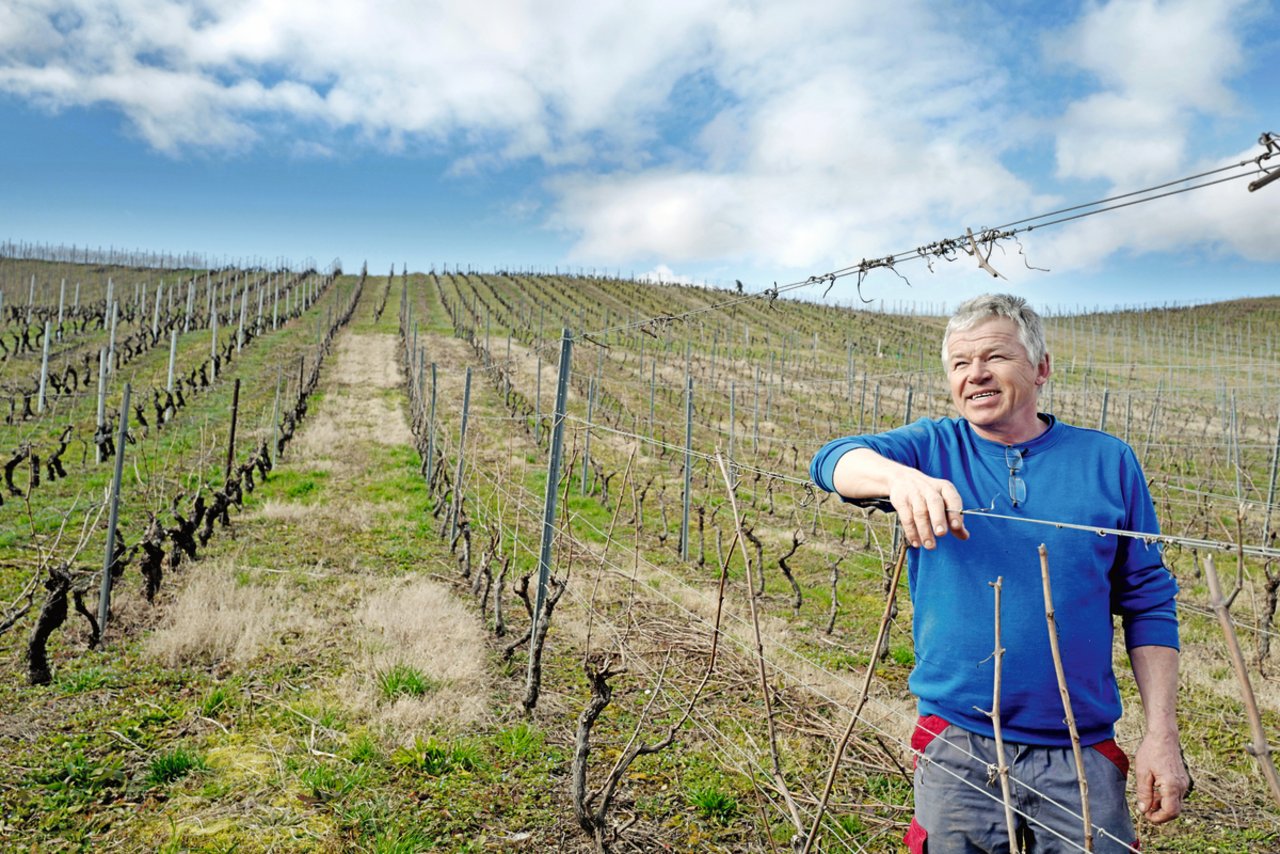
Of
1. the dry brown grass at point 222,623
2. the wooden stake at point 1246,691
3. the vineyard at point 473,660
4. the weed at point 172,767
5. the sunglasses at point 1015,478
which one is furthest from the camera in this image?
the dry brown grass at point 222,623

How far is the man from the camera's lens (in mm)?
1354

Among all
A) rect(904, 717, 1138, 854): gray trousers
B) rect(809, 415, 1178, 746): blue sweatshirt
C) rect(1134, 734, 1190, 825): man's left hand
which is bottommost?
rect(904, 717, 1138, 854): gray trousers

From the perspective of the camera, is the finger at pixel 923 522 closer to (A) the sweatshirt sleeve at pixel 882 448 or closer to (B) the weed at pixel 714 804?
(A) the sweatshirt sleeve at pixel 882 448

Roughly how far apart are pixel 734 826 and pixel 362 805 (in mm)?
1651

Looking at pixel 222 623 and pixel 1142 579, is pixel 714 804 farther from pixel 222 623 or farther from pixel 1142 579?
pixel 222 623

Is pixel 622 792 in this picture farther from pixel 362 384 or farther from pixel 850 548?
pixel 362 384

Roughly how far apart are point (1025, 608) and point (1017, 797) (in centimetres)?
40

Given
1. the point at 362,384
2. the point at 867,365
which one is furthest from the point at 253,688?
the point at 867,365

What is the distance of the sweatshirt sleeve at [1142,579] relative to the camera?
1390 mm

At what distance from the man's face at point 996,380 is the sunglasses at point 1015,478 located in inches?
1.6

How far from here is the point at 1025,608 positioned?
1.37 meters

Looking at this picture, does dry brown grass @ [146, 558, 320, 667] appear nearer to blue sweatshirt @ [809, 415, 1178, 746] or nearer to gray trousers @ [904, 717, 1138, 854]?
gray trousers @ [904, 717, 1138, 854]

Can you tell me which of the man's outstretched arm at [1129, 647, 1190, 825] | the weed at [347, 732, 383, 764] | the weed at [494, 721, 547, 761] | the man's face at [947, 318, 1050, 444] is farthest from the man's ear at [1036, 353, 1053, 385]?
the weed at [347, 732, 383, 764]

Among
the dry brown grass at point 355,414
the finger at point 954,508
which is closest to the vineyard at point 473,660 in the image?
the finger at point 954,508
